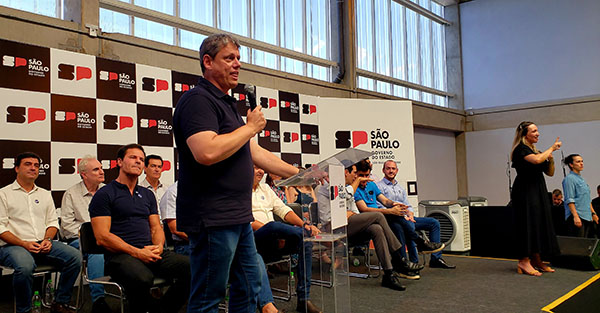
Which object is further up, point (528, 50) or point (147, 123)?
point (528, 50)

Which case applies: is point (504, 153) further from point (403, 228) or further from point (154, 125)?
point (154, 125)

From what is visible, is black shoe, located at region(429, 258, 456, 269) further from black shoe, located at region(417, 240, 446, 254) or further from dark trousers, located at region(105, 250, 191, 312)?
dark trousers, located at region(105, 250, 191, 312)

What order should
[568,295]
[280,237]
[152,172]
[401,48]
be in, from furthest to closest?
[401,48], [152,172], [568,295], [280,237]

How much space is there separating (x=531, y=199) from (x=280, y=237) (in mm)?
2201

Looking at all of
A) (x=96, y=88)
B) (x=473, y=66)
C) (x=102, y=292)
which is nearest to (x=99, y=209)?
(x=102, y=292)

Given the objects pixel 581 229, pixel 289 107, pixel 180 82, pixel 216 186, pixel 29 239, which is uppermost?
pixel 180 82

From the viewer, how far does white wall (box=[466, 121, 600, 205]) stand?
27.7 feet

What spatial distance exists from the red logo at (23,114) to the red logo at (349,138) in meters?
3.48

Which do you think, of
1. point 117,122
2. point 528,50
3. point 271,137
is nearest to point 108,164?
point 117,122

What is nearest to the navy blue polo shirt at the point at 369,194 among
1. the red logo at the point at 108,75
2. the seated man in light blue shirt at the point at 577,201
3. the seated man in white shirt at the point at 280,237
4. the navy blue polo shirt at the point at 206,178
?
the seated man in white shirt at the point at 280,237

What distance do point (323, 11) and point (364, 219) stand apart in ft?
14.9

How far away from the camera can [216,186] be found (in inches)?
54.8

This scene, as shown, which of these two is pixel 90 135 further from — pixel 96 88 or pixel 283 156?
pixel 283 156

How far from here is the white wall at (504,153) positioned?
332 inches
